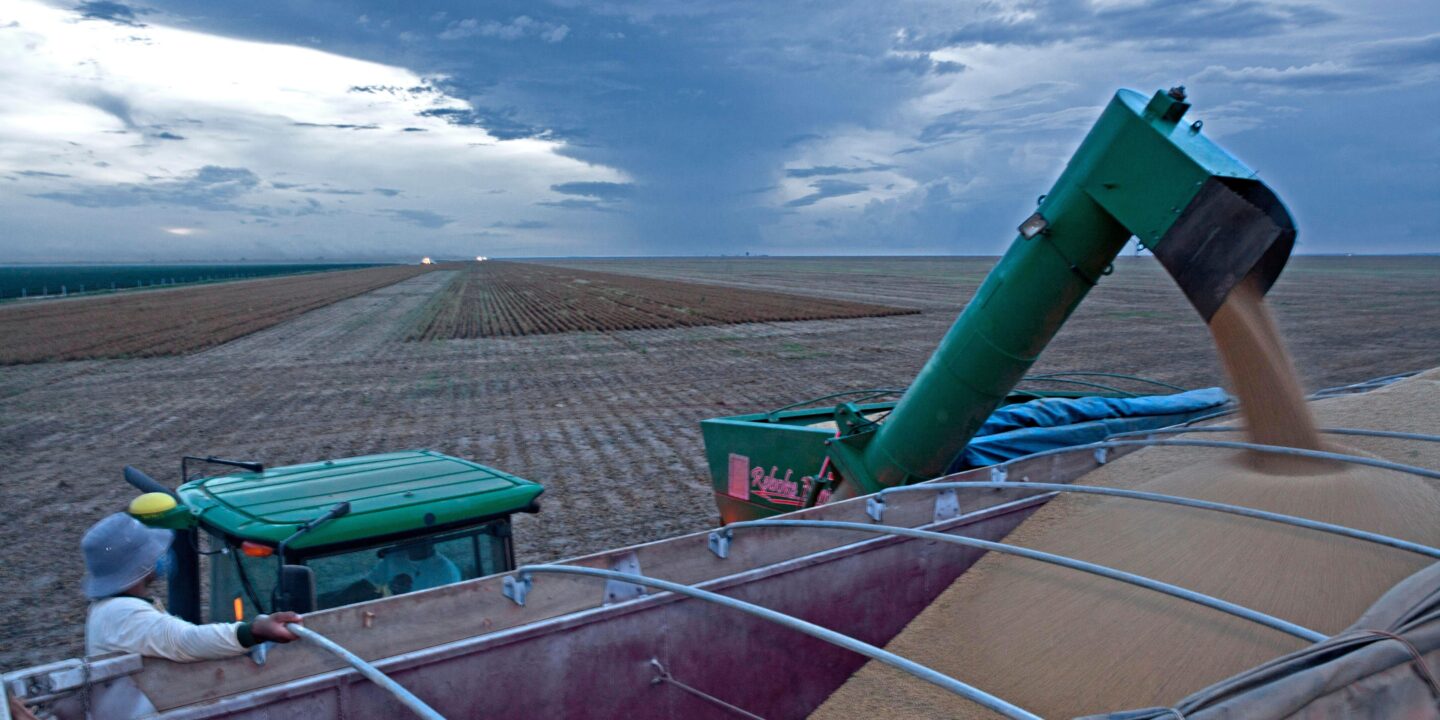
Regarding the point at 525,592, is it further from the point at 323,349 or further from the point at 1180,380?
the point at 323,349

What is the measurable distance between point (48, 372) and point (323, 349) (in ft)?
21.1

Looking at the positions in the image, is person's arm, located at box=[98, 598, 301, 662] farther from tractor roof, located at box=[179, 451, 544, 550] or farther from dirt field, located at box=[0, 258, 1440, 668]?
dirt field, located at box=[0, 258, 1440, 668]

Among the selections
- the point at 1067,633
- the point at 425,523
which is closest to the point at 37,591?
the point at 425,523

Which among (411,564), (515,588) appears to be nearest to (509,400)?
(411,564)

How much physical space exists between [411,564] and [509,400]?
12712 mm

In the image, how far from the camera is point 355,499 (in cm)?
407

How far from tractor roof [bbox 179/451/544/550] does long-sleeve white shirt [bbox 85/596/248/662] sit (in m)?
0.80

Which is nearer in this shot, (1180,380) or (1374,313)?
(1180,380)

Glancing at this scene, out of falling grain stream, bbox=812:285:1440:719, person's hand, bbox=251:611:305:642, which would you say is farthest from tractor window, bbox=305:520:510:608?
falling grain stream, bbox=812:285:1440:719

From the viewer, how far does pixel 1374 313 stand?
3259cm

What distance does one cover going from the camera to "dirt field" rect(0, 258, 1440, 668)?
29.3 ft

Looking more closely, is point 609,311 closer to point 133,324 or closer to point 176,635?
point 133,324

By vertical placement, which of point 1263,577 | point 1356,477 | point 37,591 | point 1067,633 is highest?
point 1356,477

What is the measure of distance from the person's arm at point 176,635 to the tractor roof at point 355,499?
82 centimetres
